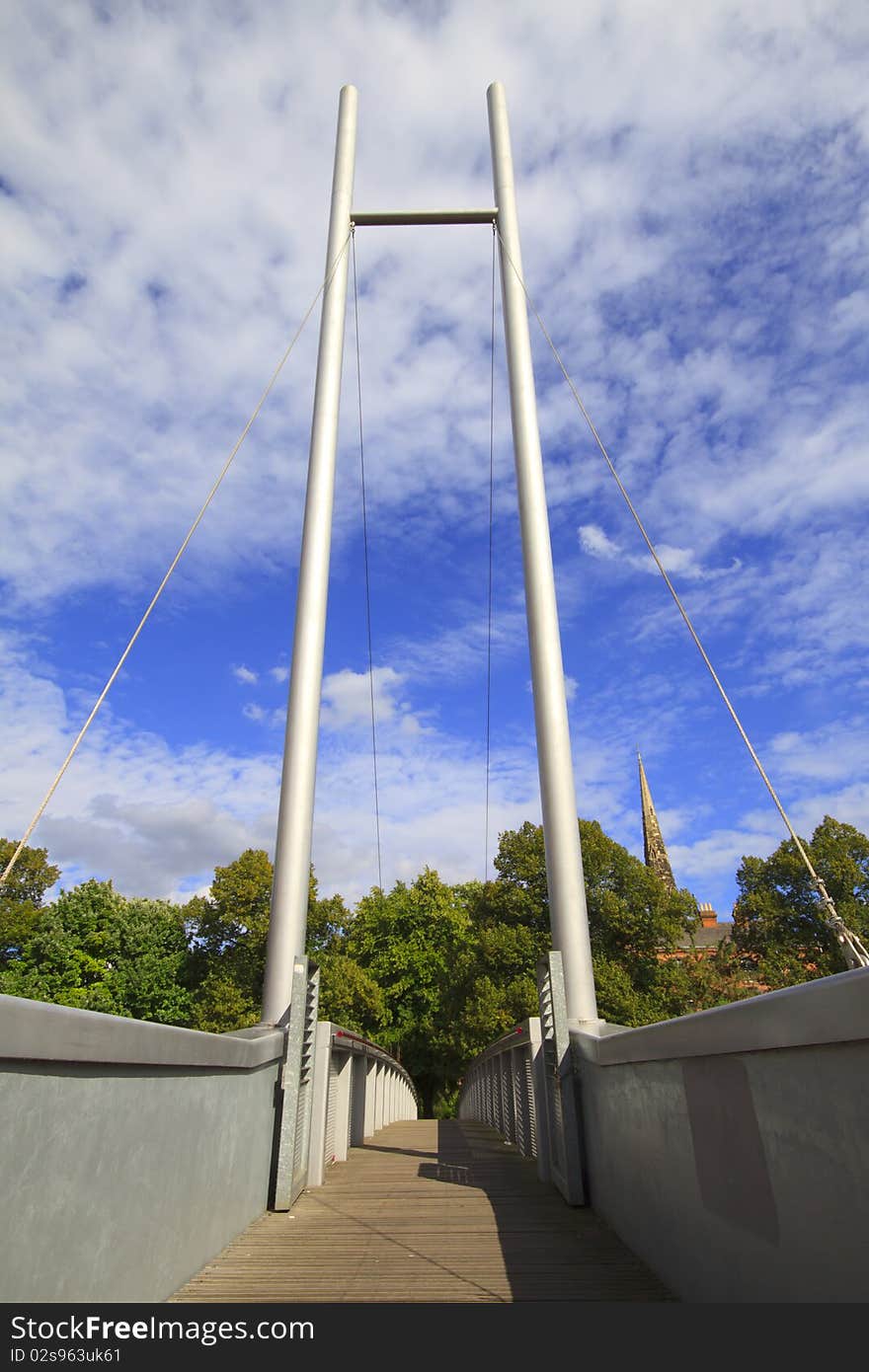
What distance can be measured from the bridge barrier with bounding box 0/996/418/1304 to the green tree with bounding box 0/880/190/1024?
29571mm

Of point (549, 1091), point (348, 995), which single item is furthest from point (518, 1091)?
point (348, 995)

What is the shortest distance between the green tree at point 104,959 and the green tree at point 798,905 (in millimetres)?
24190

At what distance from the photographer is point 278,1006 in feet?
18.8

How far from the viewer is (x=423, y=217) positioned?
1021 cm

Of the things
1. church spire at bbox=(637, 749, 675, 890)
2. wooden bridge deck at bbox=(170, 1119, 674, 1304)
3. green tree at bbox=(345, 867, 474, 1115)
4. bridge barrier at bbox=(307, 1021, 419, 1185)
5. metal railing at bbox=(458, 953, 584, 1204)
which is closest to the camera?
wooden bridge deck at bbox=(170, 1119, 674, 1304)

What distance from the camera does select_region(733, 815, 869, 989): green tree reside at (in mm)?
29453

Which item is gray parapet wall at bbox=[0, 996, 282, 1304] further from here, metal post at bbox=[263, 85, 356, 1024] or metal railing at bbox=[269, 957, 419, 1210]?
metal post at bbox=[263, 85, 356, 1024]

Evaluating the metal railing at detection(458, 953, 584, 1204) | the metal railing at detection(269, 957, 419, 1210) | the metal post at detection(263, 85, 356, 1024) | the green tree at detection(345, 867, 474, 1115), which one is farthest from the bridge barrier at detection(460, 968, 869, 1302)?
the green tree at detection(345, 867, 474, 1115)

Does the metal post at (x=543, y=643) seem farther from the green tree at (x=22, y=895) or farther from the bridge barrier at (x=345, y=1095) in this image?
the green tree at (x=22, y=895)

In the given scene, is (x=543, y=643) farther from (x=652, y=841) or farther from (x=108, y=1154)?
(x=652, y=841)

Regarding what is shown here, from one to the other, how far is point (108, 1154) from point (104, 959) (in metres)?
33.3

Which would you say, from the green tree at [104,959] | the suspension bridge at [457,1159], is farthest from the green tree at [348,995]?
the suspension bridge at [457,1159]

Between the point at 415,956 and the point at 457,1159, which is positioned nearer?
the point at 457,1159

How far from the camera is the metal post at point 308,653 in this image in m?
6.15
